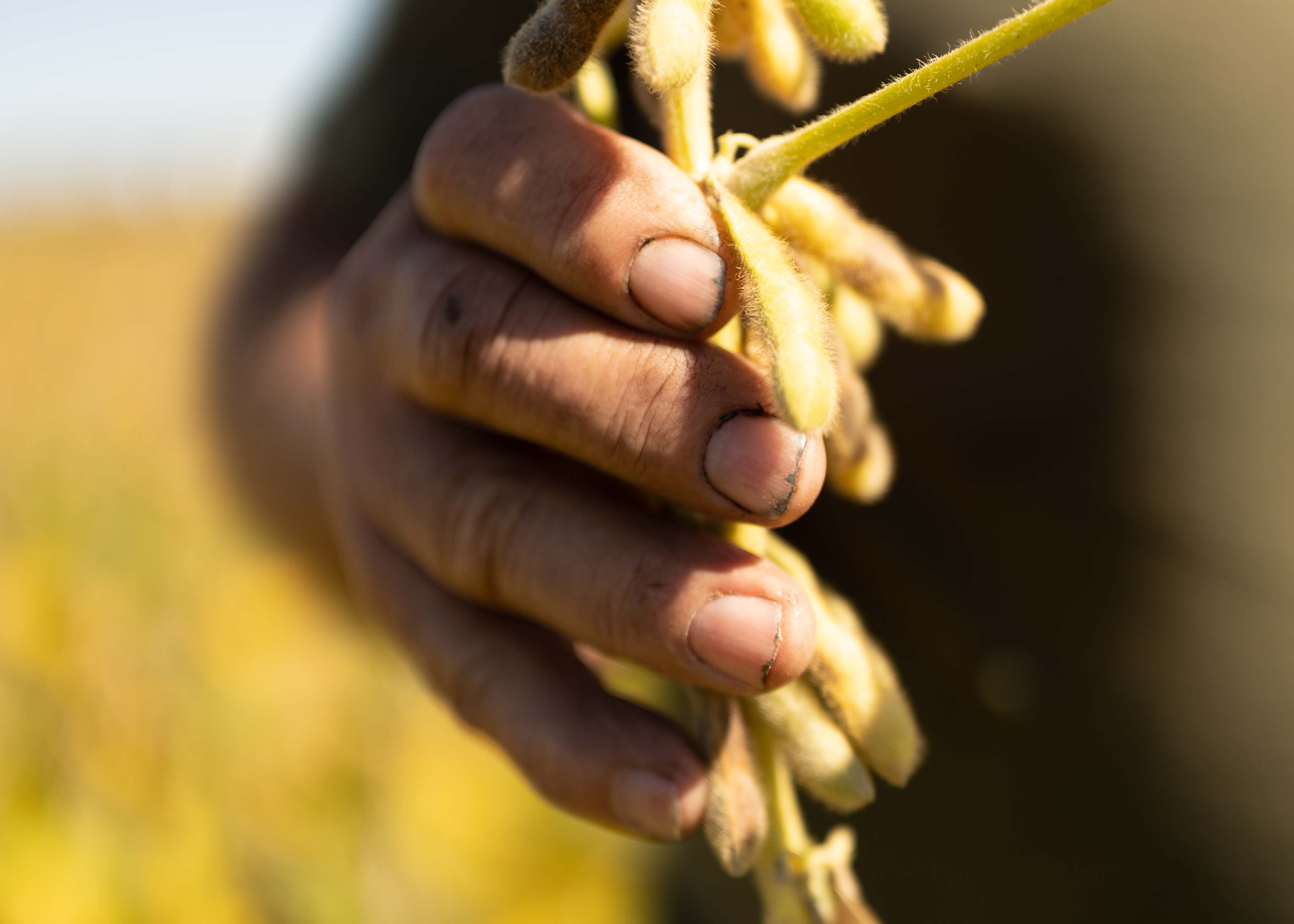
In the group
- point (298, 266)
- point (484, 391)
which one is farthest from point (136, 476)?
point (484, 391)

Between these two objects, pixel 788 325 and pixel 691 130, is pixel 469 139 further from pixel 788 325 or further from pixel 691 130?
pixel 788 325

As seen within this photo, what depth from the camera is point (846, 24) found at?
703mm

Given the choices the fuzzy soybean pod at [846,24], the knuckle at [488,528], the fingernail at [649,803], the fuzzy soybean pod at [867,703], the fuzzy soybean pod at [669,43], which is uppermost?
the fuzzy soybean pod at [846,24]

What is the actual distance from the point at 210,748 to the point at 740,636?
1.77 meters

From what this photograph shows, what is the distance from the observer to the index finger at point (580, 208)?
876 millimetres

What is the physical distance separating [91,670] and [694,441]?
173 cm

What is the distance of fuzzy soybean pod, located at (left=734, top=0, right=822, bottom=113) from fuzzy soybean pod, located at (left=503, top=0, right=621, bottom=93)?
22 centimetres

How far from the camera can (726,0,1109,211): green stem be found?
63 centimetres

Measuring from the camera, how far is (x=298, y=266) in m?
2.91

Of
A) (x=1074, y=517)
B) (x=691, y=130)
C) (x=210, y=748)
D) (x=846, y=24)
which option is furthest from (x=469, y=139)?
(x=210, y=748)

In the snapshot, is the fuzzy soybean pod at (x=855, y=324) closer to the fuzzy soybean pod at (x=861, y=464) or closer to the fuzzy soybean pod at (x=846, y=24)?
the fuzzy soybean pod at (x=861, y=464)

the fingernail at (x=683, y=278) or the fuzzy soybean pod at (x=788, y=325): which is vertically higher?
the fuzzy soybean pod at (x=788, y=325)

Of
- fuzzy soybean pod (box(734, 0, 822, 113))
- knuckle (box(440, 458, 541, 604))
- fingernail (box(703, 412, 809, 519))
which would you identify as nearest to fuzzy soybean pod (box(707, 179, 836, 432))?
fingernail (box(703, 412, 809, 519))

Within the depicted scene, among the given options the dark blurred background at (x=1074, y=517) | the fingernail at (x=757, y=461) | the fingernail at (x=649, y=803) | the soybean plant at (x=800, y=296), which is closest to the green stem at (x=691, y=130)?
the soybean plant at (x=800, y=296)
